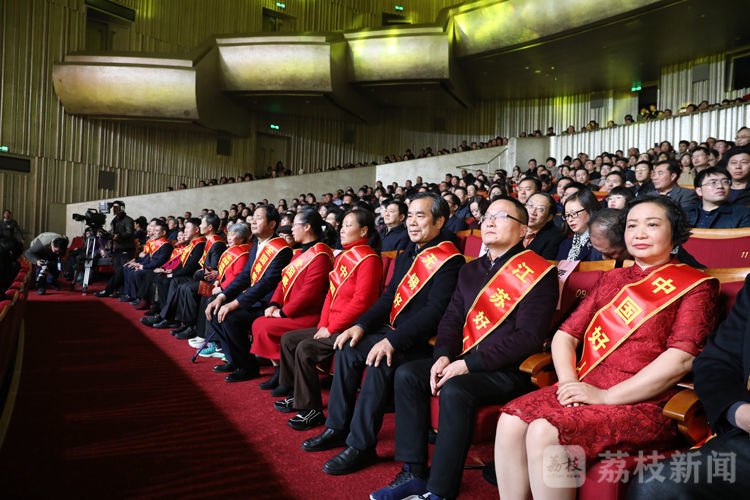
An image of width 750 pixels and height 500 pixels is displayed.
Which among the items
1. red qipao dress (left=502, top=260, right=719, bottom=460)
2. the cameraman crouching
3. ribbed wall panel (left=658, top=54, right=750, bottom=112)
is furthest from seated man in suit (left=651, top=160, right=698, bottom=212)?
ribbed wall panel (left=658, top=54, right=750, bottom=112)

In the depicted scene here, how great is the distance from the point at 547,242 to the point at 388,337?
1390 millimetres

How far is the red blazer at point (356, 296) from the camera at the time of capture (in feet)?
7.54

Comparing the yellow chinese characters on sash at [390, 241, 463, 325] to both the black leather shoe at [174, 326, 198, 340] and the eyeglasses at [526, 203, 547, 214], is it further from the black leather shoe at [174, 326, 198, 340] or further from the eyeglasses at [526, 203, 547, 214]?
the black leather shoe at [174, 326, 198, 340]

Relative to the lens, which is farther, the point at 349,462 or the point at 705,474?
the point at 349,462

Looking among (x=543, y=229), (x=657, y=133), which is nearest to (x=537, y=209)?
(x=543, y=229)

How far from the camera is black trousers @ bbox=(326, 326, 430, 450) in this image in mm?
1780

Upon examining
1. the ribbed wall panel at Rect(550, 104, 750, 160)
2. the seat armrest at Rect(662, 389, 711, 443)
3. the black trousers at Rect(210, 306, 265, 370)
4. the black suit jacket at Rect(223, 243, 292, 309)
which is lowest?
the black trousers at Rect(210, 306, 265, 370)

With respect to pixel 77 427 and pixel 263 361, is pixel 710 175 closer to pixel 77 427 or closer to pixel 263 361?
pixel 263 361

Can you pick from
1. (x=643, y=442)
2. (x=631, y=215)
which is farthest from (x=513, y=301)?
(x=643, y=442)

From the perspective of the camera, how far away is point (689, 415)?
1143 millimetres

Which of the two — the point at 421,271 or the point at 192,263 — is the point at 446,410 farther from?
the point at 192,263

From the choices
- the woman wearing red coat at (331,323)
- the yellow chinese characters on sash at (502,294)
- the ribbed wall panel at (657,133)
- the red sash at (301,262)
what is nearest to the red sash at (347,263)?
the woman wearing red coat at (331,323)

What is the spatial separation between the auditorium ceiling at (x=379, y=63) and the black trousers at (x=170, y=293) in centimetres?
712

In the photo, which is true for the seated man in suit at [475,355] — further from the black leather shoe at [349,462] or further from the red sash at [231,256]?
the red sash at [231,256]
